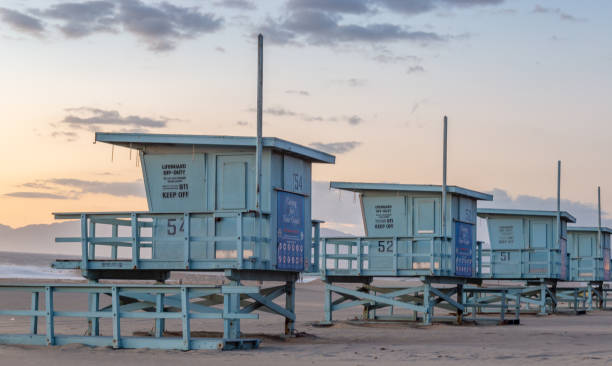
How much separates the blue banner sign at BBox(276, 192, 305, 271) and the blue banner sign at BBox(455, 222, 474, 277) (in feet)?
28.3

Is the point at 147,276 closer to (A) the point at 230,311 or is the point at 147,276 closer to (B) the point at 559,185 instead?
(A) the point at 230,311

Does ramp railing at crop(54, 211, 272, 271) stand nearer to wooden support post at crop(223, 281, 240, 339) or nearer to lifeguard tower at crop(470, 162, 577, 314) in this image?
wooden support post at crop(223, 281, 240, 339)

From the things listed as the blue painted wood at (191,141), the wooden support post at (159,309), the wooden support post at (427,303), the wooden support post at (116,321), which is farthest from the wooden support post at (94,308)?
the wooden support post at (427,303)

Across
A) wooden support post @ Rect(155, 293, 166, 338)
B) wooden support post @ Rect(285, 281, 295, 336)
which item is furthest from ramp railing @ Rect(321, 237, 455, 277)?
wooden support post @ Rect(155, 293, 166, 338)

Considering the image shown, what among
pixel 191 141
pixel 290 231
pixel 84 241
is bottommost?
pixel 84 241

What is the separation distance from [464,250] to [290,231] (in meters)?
10.3

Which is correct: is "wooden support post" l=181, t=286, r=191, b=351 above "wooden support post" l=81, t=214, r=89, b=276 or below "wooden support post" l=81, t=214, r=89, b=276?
below

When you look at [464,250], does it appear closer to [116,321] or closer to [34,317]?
[116,321]

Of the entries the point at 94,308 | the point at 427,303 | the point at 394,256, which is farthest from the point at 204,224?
the point at 427,303

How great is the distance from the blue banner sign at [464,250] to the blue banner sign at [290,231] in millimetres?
8631

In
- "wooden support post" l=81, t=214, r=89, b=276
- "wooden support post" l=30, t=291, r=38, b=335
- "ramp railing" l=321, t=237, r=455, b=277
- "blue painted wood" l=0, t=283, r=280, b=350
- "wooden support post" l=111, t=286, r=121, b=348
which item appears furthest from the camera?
"ramp railing" l=321, t=237, r=455, b=277

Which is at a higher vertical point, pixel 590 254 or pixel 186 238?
pixel 186 238

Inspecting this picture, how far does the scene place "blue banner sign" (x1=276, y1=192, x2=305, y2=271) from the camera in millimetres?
20469

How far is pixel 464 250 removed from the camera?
29.7 m
